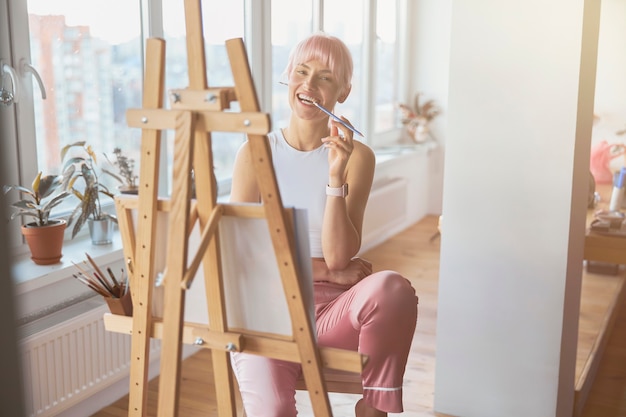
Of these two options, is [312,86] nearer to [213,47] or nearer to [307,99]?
[307,99]

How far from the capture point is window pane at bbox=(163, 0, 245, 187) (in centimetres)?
336

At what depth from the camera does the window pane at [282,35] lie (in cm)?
418

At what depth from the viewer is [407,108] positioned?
5.92 m

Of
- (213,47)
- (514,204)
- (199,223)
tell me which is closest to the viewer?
(199,223)

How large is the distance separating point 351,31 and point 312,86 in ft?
11.0

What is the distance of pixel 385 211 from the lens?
17.0 feet

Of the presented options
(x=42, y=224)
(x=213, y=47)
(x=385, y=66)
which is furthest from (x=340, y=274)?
(x=385, y=66)

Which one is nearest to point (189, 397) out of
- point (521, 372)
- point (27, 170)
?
point (27, 170)

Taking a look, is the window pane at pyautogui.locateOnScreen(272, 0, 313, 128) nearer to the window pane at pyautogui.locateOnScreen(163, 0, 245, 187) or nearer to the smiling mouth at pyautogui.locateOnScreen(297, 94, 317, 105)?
the window pane at pyautogui.locateOnScreen(163, 0, 245, 187)

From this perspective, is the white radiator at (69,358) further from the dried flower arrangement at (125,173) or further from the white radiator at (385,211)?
the white radiator at (385,211)

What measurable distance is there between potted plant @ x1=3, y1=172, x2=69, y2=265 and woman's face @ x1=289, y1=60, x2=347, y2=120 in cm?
102

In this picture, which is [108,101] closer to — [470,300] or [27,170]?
[27,170]

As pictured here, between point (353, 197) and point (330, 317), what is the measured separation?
12.0 inches

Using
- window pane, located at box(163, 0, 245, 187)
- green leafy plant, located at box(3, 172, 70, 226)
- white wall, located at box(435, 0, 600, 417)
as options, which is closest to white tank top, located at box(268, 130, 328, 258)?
white wall, located at box(435, 0, 600, 417)
